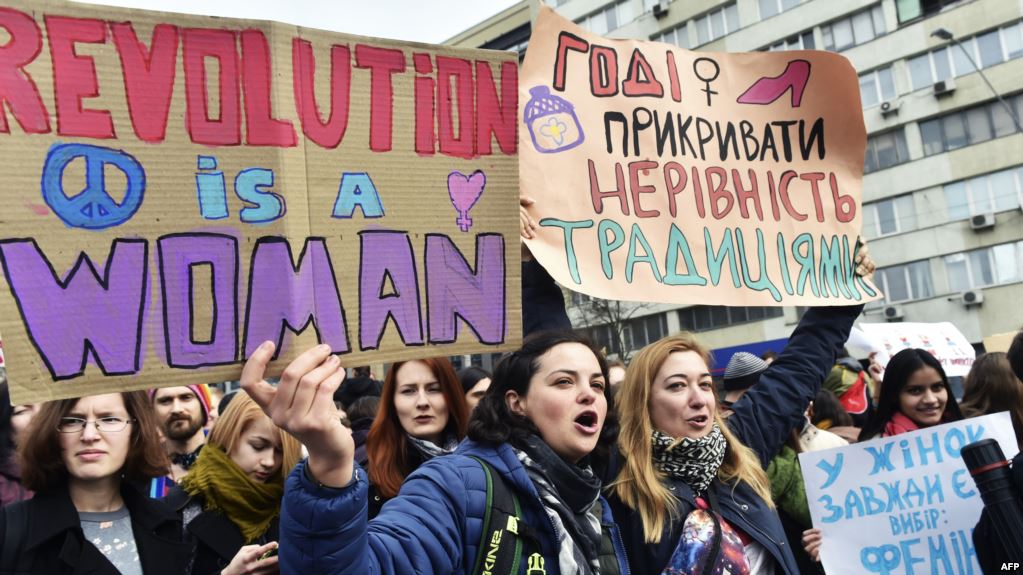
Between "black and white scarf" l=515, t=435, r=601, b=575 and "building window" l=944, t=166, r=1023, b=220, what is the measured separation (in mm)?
24428

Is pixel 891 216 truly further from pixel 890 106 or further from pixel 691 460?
pixel 691 460

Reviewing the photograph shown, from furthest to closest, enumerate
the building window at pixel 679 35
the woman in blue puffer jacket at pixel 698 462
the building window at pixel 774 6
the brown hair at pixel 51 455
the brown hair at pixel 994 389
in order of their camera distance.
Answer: the building window at pixel 679 35 → the building window at pixel 774 6 → the brown hair at pixel 994 389 → the woman in blue puffer jacket at pixel 698 462 → the brown hair at pixel 51 455

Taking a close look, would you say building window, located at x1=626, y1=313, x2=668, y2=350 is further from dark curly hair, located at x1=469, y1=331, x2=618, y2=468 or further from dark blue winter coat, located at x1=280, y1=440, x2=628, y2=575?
dark blue winter coat, located at x1=280, y1=440, x2=628, y2=575

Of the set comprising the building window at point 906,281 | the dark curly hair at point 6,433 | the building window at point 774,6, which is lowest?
the dark curly hair at point 6,433

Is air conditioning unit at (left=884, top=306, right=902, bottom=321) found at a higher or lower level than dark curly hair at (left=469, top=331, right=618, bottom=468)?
higher

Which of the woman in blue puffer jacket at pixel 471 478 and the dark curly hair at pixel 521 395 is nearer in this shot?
the woman in blue puffer jacket at pixel 471 478

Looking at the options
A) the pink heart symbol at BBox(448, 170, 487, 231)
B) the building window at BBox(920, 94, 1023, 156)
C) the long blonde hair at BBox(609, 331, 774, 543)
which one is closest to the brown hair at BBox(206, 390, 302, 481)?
the long blonde hair at BBox(609, 331, 774, 543)

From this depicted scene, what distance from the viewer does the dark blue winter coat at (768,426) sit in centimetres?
272

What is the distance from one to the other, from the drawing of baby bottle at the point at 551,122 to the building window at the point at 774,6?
2655 cm

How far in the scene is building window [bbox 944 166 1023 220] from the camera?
22.9 m

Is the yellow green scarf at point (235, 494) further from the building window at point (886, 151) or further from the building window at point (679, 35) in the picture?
the building window at point (679, 35)

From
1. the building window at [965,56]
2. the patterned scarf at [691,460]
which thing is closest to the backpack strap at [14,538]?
the patterned scarf at [691,460]

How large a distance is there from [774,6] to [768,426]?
88.5ft

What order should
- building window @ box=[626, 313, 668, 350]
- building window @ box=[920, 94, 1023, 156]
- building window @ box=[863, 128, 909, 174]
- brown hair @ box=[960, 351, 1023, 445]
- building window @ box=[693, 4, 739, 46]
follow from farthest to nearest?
building window @ box=[626, 313, 668, 350], building window @ box=[693, 4, 739, 46], building window @ box=[863, 128, 909, 174], building window @ box=[920, 94, 1023, 156], brown hair @ box=[960, 351, 1023, 445]
